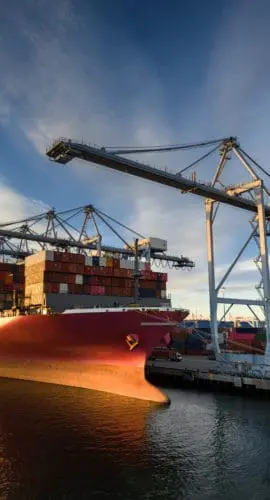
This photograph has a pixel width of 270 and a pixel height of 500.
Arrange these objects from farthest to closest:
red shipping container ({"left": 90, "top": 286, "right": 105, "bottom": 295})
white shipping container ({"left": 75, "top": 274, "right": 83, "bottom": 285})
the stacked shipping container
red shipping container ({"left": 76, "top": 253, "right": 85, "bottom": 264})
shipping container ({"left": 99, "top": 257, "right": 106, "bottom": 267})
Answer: shipping container ({"left": 99, "top": 257, "right": 106, "bottom": 267}), the stacked shipping container, red shipping container ({"left": 76, "top": 253, "right": 85, "bottom": 264}), red shipping container ({"left": 90, "top": 286, "right": 105, "bottom": 295}), white shipping container ({"left": 75, "top": 274, "right": 83, "bottom": 285})

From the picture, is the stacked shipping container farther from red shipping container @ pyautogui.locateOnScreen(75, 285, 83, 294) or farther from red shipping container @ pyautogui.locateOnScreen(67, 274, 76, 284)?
red shipping container @ pyautogui.locateOnScreen(75, 285, 83, 294)

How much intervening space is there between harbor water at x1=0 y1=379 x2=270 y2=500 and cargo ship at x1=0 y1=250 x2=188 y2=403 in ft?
6.59

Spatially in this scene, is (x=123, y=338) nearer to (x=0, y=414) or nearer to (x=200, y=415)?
(x=200, y=415)

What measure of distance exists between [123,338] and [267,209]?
23.3 m

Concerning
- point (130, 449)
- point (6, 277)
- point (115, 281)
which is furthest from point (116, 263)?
point (130, 449)

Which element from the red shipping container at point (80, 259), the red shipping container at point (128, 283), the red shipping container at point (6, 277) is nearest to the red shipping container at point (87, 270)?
the red shipping container at point (80, 259)

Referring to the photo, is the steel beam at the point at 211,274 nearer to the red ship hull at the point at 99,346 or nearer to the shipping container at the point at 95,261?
the red ship hull at the point at 99,346

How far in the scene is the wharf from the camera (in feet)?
95.7

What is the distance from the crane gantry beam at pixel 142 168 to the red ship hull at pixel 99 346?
12.3m

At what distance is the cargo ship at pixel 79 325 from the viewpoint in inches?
1021

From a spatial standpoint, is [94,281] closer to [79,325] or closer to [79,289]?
[79,289]

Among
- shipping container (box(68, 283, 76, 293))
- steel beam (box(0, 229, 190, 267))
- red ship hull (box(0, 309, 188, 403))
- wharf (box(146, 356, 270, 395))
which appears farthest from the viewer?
steel beam (box(0, 229, 190, 267))

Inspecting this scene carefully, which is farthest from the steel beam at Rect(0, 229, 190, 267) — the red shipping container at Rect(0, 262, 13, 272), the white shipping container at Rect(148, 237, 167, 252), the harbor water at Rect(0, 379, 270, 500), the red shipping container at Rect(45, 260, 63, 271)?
the harbor water at Rect(0, 379, 270, 500)

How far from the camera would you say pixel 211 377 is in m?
31.6
